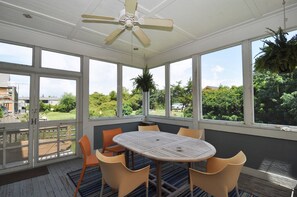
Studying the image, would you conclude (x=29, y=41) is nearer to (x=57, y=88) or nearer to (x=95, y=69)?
(x=57, y=88)

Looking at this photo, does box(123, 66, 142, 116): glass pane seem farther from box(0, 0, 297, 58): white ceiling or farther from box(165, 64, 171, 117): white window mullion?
box(0, 0, 297, 58): white ceiling

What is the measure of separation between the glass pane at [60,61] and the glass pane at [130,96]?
1.48 meters

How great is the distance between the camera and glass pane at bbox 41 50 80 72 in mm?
3463

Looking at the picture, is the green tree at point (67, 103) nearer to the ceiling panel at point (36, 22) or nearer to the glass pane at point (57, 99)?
the glass pane at point (57, 99)

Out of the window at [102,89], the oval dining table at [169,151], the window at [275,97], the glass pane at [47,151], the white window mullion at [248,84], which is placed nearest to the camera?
the oval dining table at [169,151]

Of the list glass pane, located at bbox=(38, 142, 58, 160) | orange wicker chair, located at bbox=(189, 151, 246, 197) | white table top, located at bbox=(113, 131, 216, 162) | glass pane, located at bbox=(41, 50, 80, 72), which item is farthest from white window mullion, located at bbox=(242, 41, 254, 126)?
glass pane, located at bbox=(38, 142, 58, 160)

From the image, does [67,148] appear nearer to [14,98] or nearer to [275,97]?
[14,98]

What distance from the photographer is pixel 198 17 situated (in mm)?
2762

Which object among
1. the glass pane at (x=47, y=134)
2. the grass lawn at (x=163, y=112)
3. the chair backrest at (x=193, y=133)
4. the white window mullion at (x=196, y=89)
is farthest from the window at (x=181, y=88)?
the glass pane at (x=47, y=134)

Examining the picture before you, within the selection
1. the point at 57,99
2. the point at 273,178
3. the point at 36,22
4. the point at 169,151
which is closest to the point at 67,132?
the point at 57,99

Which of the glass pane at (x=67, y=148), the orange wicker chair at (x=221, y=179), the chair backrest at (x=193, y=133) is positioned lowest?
the glass pane at (x=67, y=148)

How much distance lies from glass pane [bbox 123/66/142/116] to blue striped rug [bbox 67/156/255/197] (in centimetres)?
196

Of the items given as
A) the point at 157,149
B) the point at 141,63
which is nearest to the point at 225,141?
the point at 157,149

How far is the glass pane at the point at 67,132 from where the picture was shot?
12.1ft
